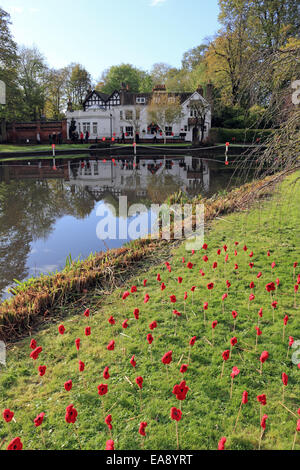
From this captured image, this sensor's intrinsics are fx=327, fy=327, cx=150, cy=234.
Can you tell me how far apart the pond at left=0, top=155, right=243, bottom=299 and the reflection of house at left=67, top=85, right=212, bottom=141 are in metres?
26.8

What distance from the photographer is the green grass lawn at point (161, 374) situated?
2627 mm

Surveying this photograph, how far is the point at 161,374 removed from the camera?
3.25 m

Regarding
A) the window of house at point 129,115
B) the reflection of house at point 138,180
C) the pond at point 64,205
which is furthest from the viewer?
the window of house at point 129,115

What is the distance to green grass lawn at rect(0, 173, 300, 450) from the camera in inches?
103

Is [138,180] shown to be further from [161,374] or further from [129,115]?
[129,115]

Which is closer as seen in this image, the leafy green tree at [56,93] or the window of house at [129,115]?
the window of house at [129,115]

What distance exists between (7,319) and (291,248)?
5.00 meters

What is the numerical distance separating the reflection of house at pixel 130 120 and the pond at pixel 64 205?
2685 cm

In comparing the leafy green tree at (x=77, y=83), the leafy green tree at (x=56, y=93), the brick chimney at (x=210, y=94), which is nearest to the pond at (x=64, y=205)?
the brick chimney at (x=210, y=94)

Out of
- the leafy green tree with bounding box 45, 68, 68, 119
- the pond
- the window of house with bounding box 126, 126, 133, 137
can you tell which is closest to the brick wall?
the window of house with bounding box 126, 126, 133, 137

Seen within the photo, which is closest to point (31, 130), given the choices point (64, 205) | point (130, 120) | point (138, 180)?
point (130, 120)

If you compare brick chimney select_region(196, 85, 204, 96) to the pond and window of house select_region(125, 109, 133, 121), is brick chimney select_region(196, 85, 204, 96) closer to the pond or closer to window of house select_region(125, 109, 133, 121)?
window of house select_region(125, 109, 133, 121)

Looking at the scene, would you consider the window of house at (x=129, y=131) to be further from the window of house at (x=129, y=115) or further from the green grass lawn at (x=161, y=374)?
the green grass lawn at (x=161, y=374)
